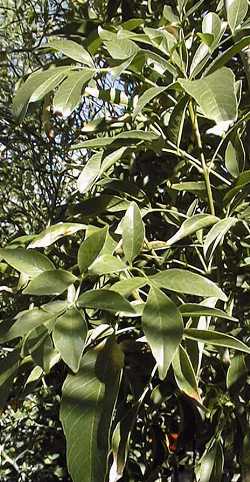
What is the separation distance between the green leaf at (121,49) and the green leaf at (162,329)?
11.2 inches

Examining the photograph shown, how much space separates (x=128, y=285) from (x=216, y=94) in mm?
210

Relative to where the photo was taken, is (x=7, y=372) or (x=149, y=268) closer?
(x=7, y=372)

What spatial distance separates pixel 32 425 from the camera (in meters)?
2.27

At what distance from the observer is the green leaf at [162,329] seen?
66 cm

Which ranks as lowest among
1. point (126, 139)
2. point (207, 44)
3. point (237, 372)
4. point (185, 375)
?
point (237, 372)

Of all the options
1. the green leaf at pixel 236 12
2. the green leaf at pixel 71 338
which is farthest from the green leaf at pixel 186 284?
the green leaf at pixel 236 12

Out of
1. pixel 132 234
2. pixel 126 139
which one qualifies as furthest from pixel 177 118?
pixel 132 234

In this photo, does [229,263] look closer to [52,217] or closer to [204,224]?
[204,224]

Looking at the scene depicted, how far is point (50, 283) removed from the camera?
0.77 meters

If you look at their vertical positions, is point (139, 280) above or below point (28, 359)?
above

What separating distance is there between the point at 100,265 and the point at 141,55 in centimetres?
26

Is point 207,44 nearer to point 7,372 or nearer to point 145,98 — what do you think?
point 145,98

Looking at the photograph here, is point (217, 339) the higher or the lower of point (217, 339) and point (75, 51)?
the lower

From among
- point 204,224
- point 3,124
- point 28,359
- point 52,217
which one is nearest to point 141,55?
point 204,224
